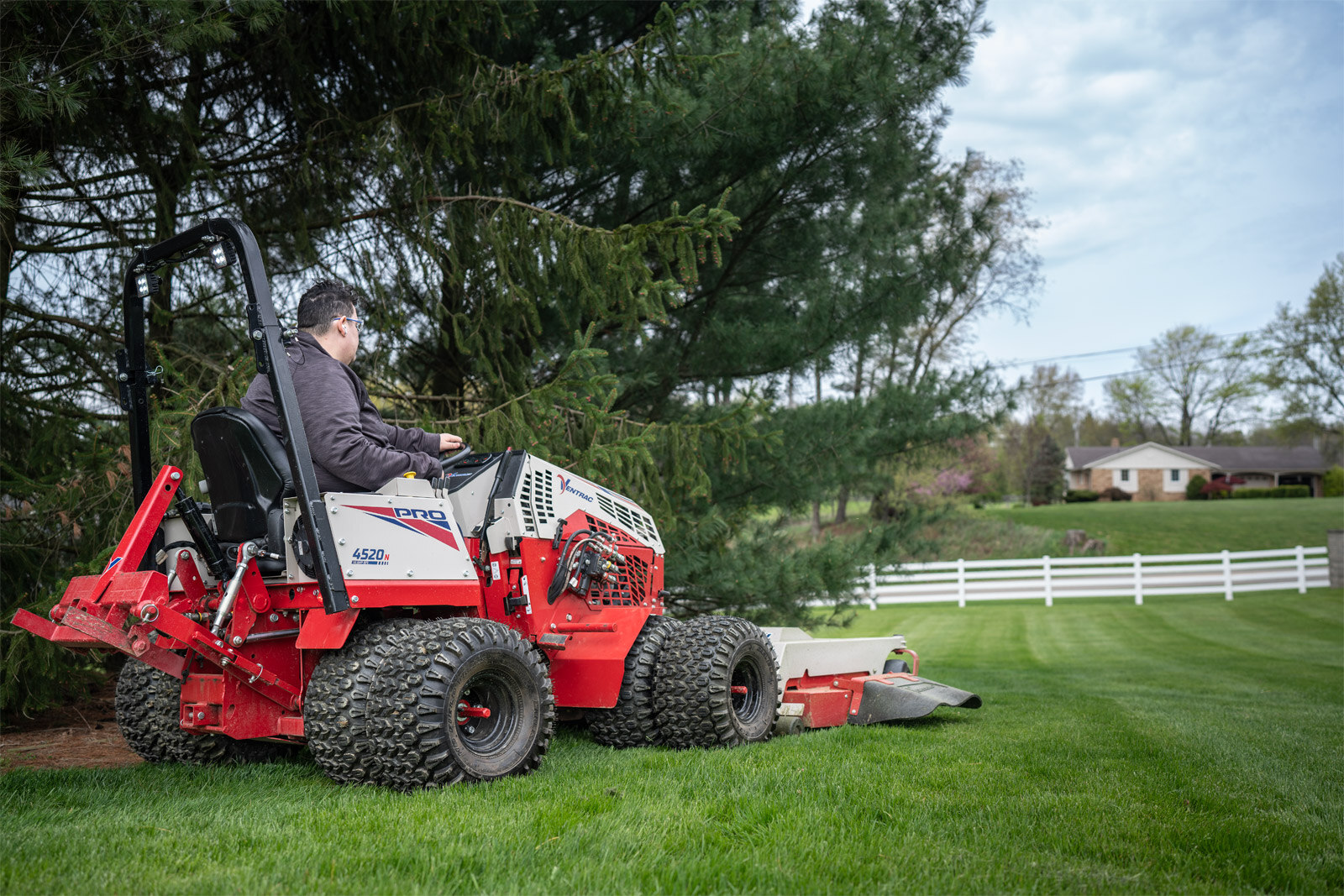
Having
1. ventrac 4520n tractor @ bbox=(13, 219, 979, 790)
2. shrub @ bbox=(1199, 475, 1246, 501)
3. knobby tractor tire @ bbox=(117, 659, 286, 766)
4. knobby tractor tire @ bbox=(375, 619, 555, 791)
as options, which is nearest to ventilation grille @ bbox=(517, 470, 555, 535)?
ventrac 4520n tractor @ bbox=(13, 219, 979, 790)

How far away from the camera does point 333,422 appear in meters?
3.88

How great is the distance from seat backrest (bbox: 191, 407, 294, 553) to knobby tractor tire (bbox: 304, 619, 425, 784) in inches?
20.8

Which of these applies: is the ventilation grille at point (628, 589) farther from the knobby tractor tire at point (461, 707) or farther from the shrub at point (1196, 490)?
the shrub at point (1196, 490)

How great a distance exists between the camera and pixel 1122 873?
2873 mm

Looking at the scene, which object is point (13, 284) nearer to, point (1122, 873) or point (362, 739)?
point (362, 739)

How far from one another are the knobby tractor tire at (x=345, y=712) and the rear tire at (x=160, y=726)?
1.12m

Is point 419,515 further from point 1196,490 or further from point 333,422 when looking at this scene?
point 1196,490

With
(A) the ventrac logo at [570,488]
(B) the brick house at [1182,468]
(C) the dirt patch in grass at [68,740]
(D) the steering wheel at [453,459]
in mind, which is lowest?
(C) the dirt patch in grass at [68,740]

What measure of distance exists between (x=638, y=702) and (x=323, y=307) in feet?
8.32

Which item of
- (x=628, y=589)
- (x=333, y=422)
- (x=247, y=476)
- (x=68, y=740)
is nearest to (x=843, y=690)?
(x=628, y=589)

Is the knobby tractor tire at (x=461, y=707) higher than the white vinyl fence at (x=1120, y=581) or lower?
higher

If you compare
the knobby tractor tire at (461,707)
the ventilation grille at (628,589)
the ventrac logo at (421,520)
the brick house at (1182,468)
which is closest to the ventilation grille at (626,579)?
the ventilation grille at (628,589)

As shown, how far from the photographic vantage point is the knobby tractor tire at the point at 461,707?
368 cm

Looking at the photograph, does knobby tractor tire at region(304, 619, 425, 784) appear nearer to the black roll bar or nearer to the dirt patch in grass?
the black roll bar
